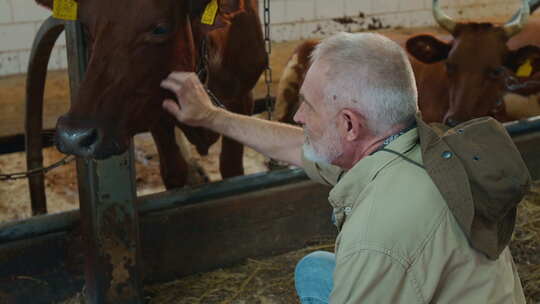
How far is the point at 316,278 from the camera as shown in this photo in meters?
3.06

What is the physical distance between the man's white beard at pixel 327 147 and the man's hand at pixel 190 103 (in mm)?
877

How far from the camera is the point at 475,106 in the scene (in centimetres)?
591

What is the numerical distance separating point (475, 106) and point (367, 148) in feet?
12.2

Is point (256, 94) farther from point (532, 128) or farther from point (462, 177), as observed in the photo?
point (462, 177)

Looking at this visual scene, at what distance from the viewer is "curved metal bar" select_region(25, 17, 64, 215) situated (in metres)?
4.94

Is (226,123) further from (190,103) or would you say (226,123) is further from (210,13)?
(210,13)

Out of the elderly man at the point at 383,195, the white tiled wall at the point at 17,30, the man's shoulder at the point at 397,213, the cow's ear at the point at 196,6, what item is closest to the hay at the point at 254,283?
the cow's ear at the point at 196,6

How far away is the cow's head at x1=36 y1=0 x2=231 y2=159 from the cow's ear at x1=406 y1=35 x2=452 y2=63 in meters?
3.22

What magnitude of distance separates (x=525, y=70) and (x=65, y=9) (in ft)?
13.1

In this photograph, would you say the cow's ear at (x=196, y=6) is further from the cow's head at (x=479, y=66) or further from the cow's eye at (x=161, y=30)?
the cow's head at (x=479, y=66)

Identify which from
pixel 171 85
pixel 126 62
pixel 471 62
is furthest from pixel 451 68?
pixel 126 62

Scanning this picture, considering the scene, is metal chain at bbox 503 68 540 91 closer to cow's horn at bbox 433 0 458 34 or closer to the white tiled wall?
cow's horn at bbox 433 0 458 34

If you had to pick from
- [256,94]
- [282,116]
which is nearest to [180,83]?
[282,116]

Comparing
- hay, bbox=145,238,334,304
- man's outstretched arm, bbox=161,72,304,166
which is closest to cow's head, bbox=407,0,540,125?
hay, bbox=145,238,334,304
